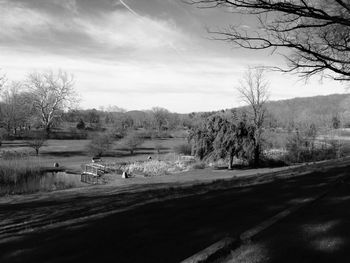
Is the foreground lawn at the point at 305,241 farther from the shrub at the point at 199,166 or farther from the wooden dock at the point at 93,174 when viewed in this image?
the shrub at the point at 199,166

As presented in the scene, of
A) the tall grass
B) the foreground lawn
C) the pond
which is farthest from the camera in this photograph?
the tall grass

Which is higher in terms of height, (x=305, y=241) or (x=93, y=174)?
(x=305, y=241)

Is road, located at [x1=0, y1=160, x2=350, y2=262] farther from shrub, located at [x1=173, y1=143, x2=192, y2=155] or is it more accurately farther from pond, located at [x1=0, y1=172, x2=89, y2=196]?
shrub, located at [x1=173, y1=143, x2=192, y2=155]

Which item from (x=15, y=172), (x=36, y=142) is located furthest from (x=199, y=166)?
(x=36, y=142)

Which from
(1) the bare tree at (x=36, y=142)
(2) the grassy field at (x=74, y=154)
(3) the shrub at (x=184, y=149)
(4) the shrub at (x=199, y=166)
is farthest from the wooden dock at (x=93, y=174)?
(1) the bare tree at (x=36, y=142)

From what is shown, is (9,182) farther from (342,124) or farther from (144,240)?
(342,124)

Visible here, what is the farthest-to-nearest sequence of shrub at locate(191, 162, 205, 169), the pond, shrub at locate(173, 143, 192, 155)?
shrub at locate(173, 143, 192, 155) < shrub at locate(191, 162, 205, 169) < the pond

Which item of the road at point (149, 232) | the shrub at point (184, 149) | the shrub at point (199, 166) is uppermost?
the road at point (149, 232)

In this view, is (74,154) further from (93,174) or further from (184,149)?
(93,174)

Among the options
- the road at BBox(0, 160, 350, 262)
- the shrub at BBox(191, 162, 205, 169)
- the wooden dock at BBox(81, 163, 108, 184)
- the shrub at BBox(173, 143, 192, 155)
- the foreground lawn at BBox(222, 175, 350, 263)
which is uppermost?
the foreground lawn at BBox(222, 175, 350, 263)

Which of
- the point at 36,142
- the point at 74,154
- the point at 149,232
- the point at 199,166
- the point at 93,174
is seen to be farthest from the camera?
the point at 74,154

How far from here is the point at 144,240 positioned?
530 centimetres

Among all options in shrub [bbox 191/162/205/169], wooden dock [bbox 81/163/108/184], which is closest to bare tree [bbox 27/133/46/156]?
wooden dock [bbox 81/163/108/184]

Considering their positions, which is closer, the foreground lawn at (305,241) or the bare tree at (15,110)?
the foreground lawn at (305,241)
